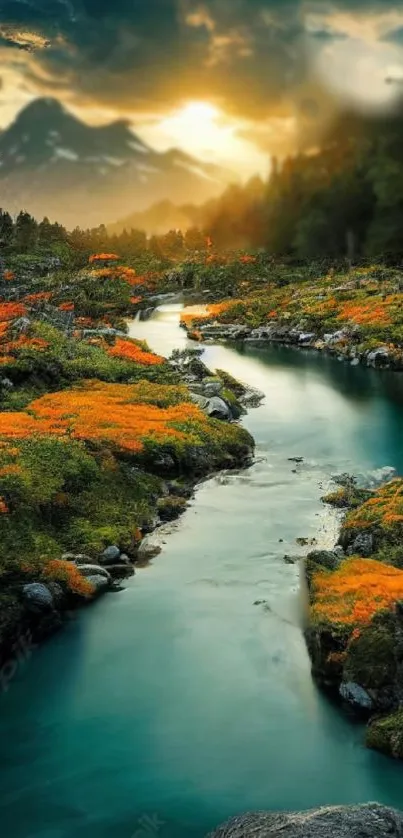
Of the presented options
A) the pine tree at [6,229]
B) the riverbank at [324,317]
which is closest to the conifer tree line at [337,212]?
the riverbank at [324,317]

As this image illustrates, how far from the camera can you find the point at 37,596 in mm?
22234

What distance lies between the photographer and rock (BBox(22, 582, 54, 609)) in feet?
72.7

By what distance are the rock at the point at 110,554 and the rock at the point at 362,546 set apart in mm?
8571

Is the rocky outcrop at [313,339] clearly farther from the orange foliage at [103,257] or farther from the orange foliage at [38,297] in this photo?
the orange foliage at [103,257]

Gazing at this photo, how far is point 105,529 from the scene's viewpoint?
2775 cm

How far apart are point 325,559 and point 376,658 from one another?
619 centimetres

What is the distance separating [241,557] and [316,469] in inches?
480

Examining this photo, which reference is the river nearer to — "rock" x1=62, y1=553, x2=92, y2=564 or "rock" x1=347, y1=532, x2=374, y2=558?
"rock" x1=62, y1=553, x2=92, y2=564

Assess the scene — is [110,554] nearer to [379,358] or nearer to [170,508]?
[170,508]

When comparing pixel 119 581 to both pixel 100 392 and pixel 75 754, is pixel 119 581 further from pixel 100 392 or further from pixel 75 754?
pixel 100 392

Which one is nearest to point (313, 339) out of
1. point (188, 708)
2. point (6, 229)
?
point (188, 708)

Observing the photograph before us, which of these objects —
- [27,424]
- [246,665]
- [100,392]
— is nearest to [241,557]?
[246,665]

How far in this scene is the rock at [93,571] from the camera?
24.6 meters

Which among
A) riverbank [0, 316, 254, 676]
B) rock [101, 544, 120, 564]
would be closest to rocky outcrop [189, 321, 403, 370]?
riverbank [0, 316, 254, 676]
